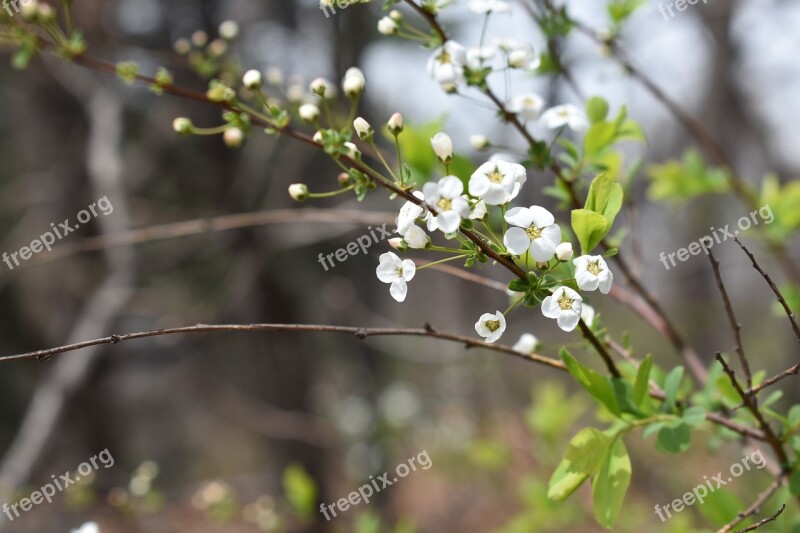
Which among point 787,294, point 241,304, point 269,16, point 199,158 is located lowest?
point 787,294

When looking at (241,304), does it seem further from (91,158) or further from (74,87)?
(74,87)

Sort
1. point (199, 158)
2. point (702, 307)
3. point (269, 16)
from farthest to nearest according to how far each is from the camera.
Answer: point (702, 307), point (199, 158), point (269, 16)

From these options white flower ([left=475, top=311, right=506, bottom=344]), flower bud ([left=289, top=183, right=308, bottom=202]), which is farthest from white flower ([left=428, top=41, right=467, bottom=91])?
white flower ([left=475, top=311, right=506, bottom=344])

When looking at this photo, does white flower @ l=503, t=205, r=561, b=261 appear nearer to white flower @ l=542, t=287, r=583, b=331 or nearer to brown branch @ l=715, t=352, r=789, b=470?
white flower @ l=542, t=287, r=583, b=331

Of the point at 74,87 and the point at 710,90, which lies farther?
the point at 710,90

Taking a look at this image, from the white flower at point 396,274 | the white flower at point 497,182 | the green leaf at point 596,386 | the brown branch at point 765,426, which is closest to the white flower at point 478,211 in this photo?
the white flower at point 497,182

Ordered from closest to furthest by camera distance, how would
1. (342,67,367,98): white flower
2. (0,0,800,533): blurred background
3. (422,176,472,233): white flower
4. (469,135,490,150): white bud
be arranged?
(422,176,472,233): white flower
(342,67,367,98): white flower
(469,135,490,150): white bud
(0,0,800,533): blurred background

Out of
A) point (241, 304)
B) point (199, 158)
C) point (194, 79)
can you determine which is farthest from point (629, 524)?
point (199, 158)

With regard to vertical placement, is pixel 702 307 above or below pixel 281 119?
above
